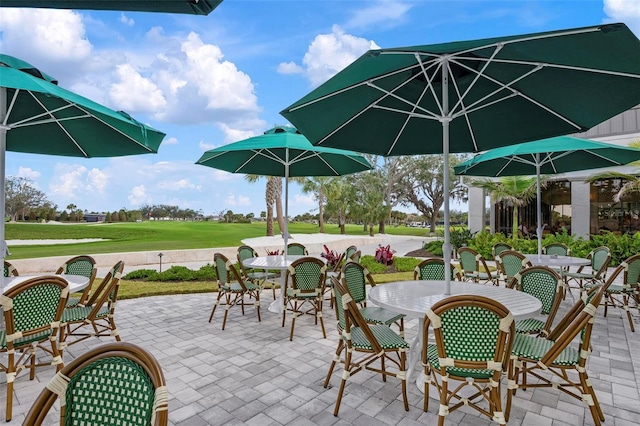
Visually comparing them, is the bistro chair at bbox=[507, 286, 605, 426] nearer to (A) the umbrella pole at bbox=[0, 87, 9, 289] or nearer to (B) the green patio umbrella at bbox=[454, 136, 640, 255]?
(B) the green patio umbrella at bbox=[454, 136, 640, 255]

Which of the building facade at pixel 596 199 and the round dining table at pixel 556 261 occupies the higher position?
the building facade at pixel 596 199

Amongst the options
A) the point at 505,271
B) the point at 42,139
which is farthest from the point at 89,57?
the point at 505,271

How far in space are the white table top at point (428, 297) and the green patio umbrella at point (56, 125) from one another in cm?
292

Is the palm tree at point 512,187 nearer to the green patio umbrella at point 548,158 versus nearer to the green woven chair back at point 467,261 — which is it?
the green patio umbrella at point 548,158

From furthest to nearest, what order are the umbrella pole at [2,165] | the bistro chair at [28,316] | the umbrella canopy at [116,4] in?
the umbrella pole at [2,165] → the bistro chair at [28,316] → the umbrella canopy at [116,4]

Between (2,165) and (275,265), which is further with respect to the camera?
(275,265)

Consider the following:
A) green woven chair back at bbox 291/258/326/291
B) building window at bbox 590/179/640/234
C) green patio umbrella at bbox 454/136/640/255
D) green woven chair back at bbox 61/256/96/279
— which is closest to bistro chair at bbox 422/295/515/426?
green woven chair back at bbox 291/258/326/291

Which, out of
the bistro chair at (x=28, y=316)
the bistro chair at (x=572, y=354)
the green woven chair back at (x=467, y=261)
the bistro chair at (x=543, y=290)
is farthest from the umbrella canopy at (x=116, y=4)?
the green woven chair back at (x=467, y=261)

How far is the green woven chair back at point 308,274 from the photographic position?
175 inches

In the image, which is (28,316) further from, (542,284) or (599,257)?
(599,257)

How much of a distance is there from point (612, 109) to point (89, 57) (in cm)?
1017

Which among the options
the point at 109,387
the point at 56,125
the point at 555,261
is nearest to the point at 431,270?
the point at 555,261

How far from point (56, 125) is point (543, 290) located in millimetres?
5804

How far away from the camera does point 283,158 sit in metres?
6.34
